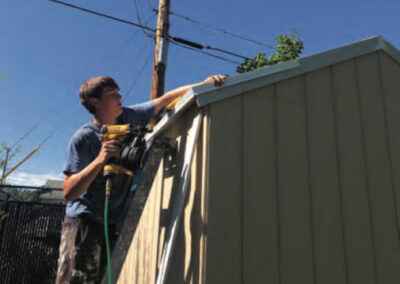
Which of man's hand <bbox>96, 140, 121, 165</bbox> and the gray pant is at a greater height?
man's hand <bbox>96, 140, 121, 165</bbox>

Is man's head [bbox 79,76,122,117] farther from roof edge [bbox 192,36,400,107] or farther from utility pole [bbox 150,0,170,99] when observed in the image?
utility pole [bbox 150,0,170,99]

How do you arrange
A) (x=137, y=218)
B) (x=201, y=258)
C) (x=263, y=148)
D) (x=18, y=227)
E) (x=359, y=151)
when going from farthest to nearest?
(x=18, y=227), (x=359, y=151), (x=137, y=218), (x=263, y=148), (x=201, y=258)

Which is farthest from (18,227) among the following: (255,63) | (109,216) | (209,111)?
(209,111)

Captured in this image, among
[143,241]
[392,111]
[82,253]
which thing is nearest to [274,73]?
[392,111]

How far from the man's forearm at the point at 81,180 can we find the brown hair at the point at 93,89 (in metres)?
0.48

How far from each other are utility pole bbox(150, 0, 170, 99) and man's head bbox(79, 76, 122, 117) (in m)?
4.16

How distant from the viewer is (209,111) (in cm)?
218

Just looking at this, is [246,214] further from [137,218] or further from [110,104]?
[110,104]

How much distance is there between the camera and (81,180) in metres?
2.21

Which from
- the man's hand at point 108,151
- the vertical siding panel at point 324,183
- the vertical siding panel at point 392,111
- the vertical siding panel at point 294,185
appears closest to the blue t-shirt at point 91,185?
the man's hand at point 108,151

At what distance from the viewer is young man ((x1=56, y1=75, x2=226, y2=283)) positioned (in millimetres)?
2295

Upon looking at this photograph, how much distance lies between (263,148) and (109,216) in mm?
980

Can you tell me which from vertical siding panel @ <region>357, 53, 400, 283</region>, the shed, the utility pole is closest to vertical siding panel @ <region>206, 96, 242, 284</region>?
the shed

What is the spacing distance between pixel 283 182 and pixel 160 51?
210 inches
